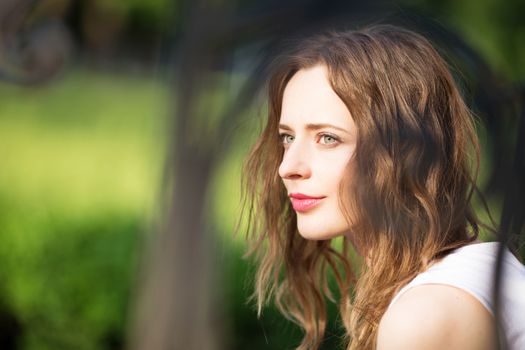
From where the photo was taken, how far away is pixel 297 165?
74.5 inches

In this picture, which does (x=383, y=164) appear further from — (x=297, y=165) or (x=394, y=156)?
(x=297, y=165)

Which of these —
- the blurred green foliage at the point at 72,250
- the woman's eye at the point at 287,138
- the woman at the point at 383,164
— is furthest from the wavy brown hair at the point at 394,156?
the blurred green foliage at the point at 72,250

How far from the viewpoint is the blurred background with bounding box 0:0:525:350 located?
1378 millimetres

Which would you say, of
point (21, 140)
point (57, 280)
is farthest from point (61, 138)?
point (57, 280)

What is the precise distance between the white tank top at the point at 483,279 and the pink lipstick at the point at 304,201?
265 mm

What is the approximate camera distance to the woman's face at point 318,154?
6.17ft

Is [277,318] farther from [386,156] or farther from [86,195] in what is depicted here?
[86,195]

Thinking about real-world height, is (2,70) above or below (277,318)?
above

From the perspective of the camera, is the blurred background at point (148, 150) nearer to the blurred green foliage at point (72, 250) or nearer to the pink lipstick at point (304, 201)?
the blurred green foliage at point (72, 250)

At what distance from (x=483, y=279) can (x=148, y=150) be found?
7.56m

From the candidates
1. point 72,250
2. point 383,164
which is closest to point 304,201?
point 383,164

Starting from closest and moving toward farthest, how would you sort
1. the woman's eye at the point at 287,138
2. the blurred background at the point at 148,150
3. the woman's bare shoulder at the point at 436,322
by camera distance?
the blurred background at the point at 148,150, the woman's bare shoulder at the point at 436,322, the woman's eye at the point at 287,138

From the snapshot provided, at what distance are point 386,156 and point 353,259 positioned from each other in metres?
0.90

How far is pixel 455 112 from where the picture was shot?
6.48ft
